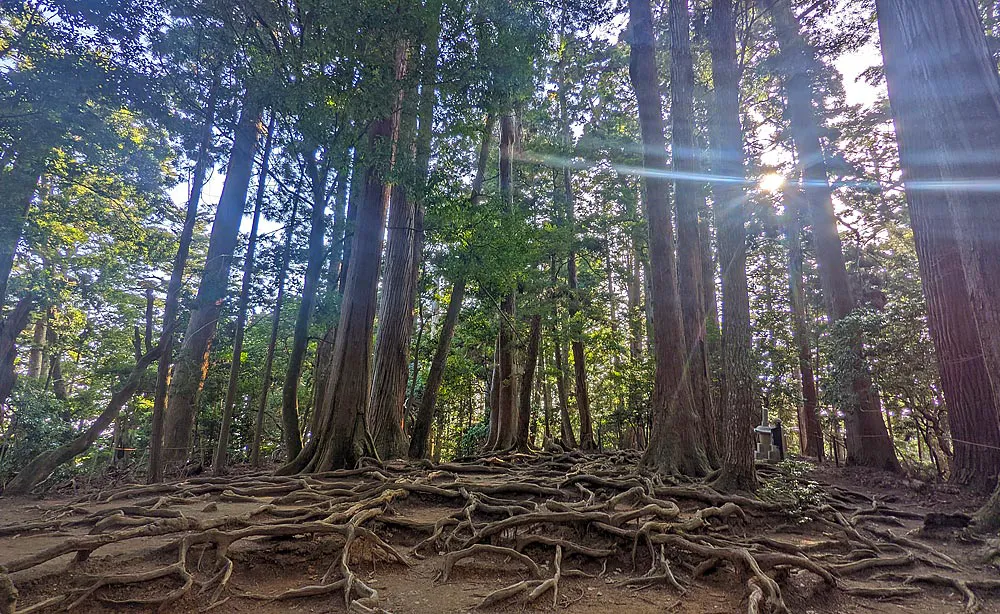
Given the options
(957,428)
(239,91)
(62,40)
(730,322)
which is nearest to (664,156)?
(730,322)

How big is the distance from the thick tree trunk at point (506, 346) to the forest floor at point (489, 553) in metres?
4.99

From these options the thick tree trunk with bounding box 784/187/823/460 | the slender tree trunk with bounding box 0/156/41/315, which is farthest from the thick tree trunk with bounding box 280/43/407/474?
the thick tree trunk with bounding box 784/187/823/460

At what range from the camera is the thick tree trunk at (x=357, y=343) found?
6.10 meters

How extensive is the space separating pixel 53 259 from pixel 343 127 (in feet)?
33.4

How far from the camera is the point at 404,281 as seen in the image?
27.0ft

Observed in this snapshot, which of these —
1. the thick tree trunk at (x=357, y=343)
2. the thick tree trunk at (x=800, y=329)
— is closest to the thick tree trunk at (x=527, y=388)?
the thick tree trunk at (x=357, y=343)

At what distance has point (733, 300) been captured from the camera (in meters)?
4.99

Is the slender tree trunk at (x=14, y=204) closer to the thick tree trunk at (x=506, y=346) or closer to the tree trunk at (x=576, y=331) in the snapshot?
the thick tree trunk at (x=506, y=346)

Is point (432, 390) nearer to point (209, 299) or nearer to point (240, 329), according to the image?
point (240, 329)

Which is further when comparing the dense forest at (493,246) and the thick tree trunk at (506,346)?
the thick tree trunk at (506,346)

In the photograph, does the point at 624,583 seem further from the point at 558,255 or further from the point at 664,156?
the point at 558,255

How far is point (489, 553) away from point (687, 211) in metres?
5.57

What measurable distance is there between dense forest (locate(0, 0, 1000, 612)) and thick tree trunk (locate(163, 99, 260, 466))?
75 millimetres

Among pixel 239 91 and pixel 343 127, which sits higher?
pixel 239 91
